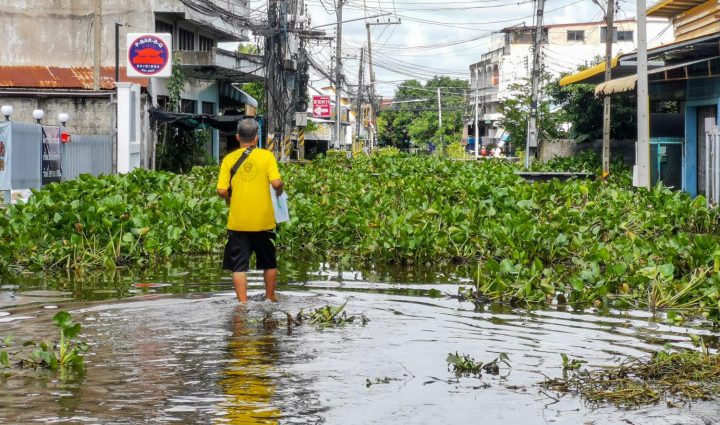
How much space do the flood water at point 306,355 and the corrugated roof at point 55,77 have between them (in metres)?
25.5

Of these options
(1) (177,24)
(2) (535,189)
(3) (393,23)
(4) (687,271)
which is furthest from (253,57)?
(4) (687,271)

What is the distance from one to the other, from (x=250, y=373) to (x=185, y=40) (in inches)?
1536

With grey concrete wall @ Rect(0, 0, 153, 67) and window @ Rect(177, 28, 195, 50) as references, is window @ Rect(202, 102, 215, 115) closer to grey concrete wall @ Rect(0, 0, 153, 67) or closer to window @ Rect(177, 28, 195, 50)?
window @ Rect(177, 28, 195, 50)

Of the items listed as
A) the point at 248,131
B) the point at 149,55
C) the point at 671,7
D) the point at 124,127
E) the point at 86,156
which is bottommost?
the point at 248,131

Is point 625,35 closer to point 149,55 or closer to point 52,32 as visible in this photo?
point 52,32

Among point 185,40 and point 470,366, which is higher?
point 185,40

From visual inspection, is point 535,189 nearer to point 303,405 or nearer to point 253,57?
point 303,405

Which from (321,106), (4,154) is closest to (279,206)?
(4,154)

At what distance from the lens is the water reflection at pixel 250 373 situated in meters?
6.06

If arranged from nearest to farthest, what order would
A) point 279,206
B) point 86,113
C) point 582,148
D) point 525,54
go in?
point 279,206, point 86,113, point 582,148, point 525,54

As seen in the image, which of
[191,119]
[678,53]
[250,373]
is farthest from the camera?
[191,119]

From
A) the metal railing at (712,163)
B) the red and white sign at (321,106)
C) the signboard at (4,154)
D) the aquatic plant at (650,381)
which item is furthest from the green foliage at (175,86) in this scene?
the red and white sign at (321,106)

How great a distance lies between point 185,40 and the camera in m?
44.8

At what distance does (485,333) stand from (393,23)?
5756 cm
